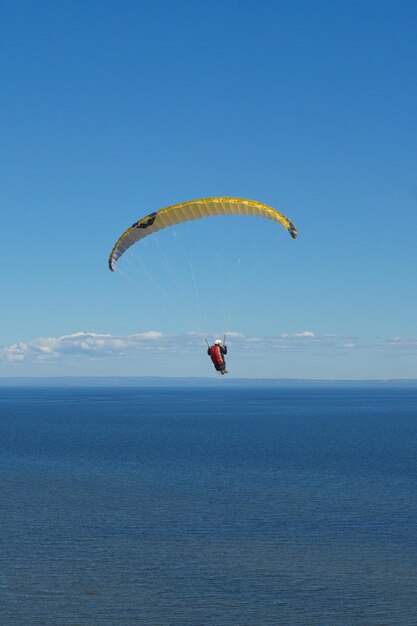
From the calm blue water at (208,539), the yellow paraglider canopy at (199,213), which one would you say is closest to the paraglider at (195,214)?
the yellow paraglider canopy at (199,213)

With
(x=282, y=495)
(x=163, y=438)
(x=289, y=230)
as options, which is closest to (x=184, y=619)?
(x=289, y=230)

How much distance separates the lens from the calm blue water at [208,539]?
94.9 ft

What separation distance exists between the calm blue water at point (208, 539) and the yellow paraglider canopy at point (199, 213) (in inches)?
596

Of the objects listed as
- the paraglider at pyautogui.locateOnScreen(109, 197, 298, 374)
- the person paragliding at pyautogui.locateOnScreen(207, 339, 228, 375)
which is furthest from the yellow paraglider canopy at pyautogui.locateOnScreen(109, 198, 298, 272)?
the person paragliding at pyautogui.locateOnScreen(207, 339, 228, 375)

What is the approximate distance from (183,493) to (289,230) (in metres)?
27.2

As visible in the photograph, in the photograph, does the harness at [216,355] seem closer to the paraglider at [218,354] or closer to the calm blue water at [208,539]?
the paraglider at [218,354]

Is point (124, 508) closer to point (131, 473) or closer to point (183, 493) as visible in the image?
point (183, 493)

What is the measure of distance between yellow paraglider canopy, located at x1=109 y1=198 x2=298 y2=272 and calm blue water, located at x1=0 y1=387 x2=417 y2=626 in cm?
1514

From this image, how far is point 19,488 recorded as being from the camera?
5569cm

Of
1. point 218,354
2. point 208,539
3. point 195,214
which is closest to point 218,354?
point 218,354

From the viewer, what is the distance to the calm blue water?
94.9ft

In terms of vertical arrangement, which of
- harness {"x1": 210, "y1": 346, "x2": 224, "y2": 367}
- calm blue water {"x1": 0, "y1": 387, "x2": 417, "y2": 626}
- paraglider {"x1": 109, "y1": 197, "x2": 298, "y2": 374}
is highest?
paraglider {"x1": 109, "y1": 197, "x2": 298, "y2": 374}

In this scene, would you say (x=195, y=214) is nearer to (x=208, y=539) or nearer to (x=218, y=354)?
(x=218, y=354)

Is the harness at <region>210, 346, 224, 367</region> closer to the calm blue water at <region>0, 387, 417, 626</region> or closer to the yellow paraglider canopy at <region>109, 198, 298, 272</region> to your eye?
the yellow paraglider canopy at <region>109, 198, 298, 272</region>
